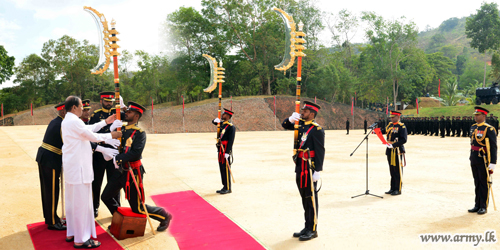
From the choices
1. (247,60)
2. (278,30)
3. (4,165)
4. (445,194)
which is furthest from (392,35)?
(4,165)

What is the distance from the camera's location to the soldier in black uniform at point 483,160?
22.3 feet

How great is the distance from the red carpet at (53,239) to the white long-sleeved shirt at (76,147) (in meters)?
1.02

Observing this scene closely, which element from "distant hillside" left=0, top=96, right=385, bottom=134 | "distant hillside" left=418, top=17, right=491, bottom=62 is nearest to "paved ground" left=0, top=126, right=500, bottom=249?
"distant hillside" left=0, top=96, right=385, bottom=134

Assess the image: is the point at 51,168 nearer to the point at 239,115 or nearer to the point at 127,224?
the point at 127,224

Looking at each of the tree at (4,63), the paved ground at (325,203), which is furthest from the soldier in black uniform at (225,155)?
the tree at (4,63)

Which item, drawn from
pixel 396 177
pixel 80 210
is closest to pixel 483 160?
pixel 396 177

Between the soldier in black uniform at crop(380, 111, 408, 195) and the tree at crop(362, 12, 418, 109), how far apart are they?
46216mm

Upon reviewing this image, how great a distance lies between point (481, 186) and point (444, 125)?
24271mm

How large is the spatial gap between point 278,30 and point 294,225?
48.9 metres

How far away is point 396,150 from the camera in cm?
857

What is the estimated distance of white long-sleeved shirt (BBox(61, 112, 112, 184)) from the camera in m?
4.79

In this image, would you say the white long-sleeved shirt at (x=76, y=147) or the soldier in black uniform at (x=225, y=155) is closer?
the white long-sleeved shirt at (x=76, y=147)

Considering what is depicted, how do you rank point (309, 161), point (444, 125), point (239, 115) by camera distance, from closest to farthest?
1. point (309, 161)
2. point (444, 125)
3. point (239, 115)

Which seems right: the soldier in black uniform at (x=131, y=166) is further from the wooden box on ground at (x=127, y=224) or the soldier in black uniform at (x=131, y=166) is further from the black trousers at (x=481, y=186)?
the black trousers at (x=481, y=186)
